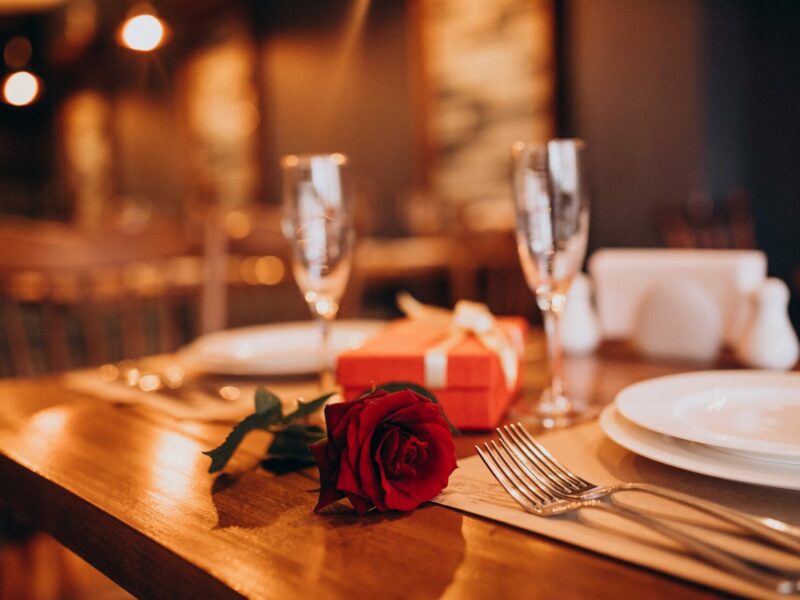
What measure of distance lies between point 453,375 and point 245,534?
0.29m

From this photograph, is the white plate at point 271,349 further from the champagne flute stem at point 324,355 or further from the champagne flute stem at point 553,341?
the champagne flute stem at point 553,341

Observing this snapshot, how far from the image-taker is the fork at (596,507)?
39 cm

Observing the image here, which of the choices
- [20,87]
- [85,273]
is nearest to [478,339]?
[85,273]

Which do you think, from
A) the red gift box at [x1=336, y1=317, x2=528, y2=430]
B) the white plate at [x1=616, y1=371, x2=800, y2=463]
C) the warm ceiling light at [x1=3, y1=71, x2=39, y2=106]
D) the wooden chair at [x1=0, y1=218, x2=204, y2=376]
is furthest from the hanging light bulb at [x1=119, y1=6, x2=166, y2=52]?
the warm ceiling light at [x1=3, y1=71, x2=39, y2=106]

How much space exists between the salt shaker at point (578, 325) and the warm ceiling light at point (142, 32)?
9.44 ft

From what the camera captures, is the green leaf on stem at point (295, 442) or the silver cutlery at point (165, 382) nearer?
the green leaf on stem at point (295, 442)

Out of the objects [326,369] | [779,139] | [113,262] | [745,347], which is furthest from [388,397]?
[779,139]

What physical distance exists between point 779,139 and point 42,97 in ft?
31.7

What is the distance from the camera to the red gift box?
723 millimetres

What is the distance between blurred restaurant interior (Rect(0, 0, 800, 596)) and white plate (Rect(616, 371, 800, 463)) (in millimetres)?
1154

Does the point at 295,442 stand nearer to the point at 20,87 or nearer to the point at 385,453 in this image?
the point at 385,453

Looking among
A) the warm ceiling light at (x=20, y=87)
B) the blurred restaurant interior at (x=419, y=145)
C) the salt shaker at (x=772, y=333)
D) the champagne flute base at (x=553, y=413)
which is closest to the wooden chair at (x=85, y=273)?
the blurred restaurant interior at (x=419, y=145)

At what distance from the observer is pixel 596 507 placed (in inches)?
19.5

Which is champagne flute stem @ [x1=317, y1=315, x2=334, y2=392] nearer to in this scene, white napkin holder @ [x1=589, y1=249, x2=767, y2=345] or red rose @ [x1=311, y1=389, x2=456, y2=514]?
red rose @ [x1=311, y1=389, x2=456, y2=514]
